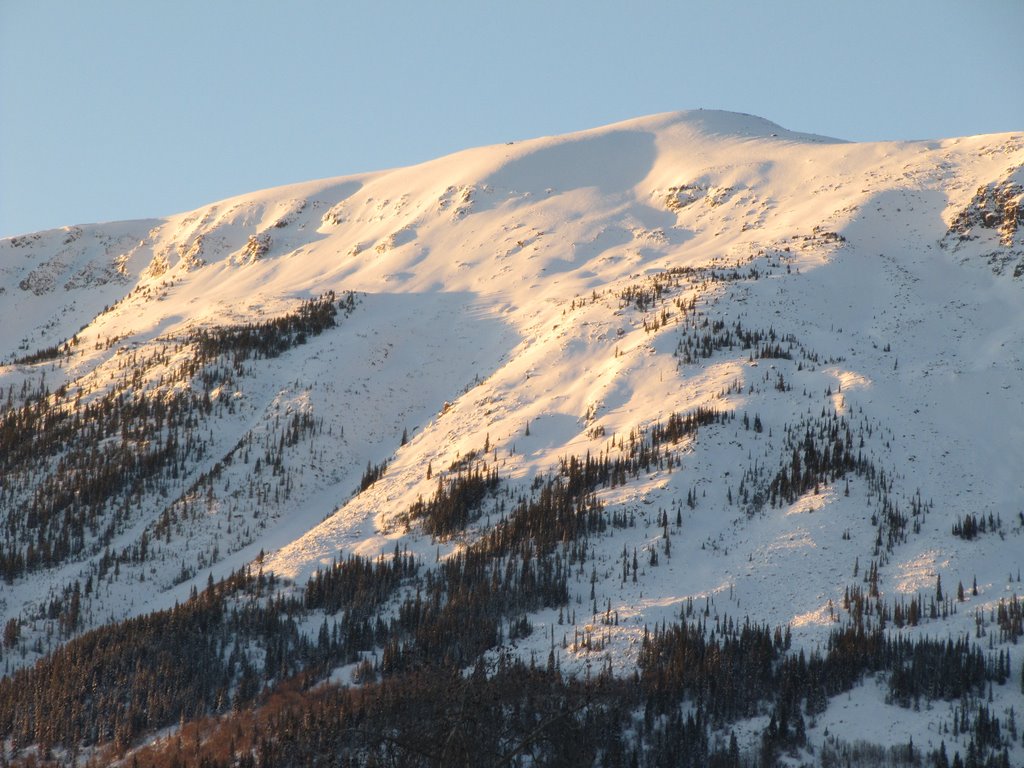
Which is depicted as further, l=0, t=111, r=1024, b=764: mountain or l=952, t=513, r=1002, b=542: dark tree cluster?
l=952, t=513, r=1002, b=542: dark tree cluster

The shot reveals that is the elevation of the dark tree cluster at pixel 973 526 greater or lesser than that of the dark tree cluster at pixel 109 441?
lesser

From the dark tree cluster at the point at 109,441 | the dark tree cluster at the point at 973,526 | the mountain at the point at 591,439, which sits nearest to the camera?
the mountain at the point at 591,439

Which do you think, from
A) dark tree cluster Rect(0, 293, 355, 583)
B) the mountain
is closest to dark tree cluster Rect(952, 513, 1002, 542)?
the mountain

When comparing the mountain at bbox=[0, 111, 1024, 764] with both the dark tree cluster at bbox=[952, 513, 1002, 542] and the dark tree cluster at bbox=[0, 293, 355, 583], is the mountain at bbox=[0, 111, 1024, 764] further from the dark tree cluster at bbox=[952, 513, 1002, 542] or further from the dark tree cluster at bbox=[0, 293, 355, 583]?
the dark tree cluster at bbox=[0, 293, 355, 583]

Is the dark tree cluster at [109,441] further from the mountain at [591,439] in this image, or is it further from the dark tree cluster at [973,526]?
the dark tree cluster at [973,526]

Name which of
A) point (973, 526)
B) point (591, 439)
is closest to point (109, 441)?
point (591, 439)

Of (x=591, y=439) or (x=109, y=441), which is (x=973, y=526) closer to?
(x=591, y=439)

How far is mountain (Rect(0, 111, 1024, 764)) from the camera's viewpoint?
49.3 m

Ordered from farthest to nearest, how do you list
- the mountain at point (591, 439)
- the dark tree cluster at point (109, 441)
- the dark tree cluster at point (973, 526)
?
the dark tree cluster at point (109, 441)
the dark tree cluster at point (973, 526)
the mountain at point (591, 439)

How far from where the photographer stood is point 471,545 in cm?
5966

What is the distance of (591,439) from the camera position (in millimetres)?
69188

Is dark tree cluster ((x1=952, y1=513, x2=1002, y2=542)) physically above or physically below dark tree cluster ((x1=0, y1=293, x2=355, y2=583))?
below

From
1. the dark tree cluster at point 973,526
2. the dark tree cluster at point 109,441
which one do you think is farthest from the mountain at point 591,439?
the dark tree cluster at point 109,441

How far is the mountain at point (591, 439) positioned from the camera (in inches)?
1941
